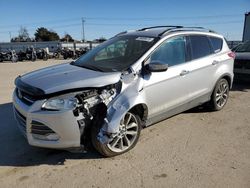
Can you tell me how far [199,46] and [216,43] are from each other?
0.75 metres

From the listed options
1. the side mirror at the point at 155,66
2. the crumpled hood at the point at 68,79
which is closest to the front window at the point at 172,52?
the side mirror at the point at 155,66

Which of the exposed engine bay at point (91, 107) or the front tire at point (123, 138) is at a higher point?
the exposed engine bay at point (91, 107)

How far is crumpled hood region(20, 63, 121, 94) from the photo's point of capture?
11.7ft

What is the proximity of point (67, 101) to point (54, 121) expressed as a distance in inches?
11.8

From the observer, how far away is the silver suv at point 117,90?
3.51 m

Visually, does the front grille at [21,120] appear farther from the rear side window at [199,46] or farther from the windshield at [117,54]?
the rear side window at [199,46]

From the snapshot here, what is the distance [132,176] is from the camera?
3.43 m

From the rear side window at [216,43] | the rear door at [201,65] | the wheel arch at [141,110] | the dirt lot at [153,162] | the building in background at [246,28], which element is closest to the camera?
the dirt lot at [153,162]

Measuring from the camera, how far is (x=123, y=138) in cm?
400

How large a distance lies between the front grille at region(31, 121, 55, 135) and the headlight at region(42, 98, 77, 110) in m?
0.23

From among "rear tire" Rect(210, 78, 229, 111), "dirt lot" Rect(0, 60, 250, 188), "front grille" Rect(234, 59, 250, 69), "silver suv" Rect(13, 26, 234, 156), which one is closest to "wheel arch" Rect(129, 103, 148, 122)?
"silver suv" Rect(13, 26, 234, 156)

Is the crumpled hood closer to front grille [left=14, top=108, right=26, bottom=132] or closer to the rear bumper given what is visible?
the rear bumper

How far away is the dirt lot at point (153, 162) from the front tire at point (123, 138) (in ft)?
0.37

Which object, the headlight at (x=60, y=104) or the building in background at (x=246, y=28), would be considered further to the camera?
the building in background at (x=246, y=28)
